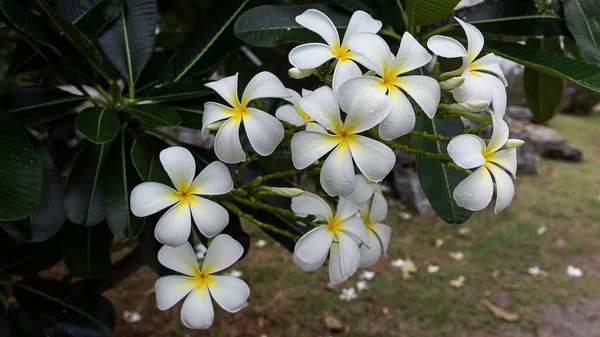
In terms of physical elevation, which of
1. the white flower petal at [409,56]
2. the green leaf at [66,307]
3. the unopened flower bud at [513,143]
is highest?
the white flower petal at [409,56]

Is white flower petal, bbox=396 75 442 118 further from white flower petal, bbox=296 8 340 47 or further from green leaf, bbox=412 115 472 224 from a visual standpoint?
green leaf, bbox=412 115 472 224

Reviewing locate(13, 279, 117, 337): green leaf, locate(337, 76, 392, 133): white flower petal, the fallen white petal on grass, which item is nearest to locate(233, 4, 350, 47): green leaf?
locate(337, 76, 392, 133): white flower petal

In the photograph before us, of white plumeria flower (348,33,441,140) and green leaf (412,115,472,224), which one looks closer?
white plumeria flower (348,33,441,140)

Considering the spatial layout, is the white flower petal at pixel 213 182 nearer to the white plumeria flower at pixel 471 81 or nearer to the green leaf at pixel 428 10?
the white plumeria flower at pixel 471 81

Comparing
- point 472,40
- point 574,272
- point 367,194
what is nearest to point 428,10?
point 472,40

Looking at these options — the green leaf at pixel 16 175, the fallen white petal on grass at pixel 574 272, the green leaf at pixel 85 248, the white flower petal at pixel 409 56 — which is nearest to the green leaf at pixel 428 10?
the white flower petal at pixel 409 56

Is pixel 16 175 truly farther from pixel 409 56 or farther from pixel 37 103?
pixel 409 56

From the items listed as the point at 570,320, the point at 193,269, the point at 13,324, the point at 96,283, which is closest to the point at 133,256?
the point at 96,283
